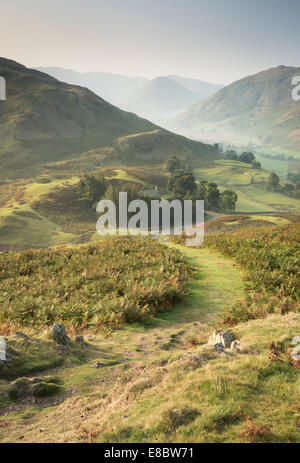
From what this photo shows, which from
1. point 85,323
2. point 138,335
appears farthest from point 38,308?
point 138,335

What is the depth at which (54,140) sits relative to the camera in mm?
164500

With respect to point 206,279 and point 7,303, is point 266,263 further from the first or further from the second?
point 7,303

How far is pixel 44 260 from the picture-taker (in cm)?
1897

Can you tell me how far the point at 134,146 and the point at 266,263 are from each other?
503 feet

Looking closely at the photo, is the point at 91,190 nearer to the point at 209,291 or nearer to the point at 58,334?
the point at 209,291

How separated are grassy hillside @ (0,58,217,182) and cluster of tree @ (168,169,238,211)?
48.1m

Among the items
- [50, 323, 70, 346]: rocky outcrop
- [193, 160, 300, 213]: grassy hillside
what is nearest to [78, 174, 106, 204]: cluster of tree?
[193, 160, 300, 213]: grassy hillside

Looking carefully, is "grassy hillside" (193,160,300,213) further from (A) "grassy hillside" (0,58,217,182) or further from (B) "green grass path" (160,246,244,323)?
(B) "green grass path" (160,246,244,323)

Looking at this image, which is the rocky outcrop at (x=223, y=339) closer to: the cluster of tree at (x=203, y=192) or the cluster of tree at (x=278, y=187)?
the cluster of tree at (x=203, y=192)

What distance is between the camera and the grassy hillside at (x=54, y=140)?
130 metres

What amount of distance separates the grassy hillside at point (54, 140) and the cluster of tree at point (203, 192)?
48.1 m

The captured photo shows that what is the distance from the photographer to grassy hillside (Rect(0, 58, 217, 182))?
130 meters

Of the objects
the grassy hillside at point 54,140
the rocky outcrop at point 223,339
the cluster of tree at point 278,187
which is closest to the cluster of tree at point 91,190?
the grassy hillside at point 54,140

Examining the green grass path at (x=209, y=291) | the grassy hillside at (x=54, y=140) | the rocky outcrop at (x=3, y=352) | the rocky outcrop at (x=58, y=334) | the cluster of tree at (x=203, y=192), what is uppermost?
the grassy hillside at (x=54, y=140)
